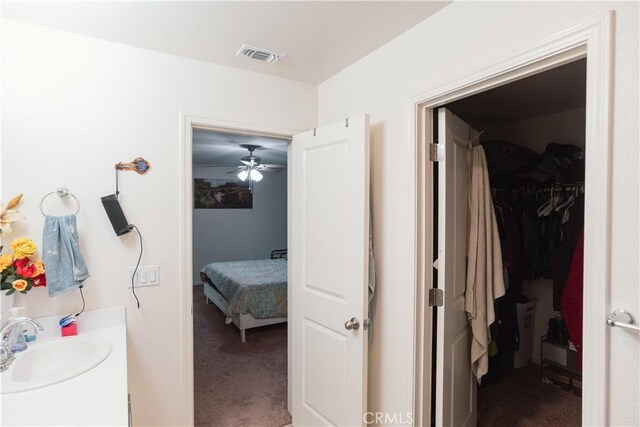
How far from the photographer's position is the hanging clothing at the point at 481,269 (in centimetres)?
196

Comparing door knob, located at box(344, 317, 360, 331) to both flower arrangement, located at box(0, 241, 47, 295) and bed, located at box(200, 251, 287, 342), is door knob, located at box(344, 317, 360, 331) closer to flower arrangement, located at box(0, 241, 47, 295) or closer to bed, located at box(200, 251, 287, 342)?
flower arrangement, located at box(0, 241, 47, 295)

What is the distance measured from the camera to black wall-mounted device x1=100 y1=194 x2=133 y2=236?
5.83 ft

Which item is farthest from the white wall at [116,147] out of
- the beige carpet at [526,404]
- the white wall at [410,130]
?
the beige carpet at [526,404]

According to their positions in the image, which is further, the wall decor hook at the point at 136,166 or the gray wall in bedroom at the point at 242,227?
the gray wall in bedroom at the point at 242,227

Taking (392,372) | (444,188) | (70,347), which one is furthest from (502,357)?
(70,347)

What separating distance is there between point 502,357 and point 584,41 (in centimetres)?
280

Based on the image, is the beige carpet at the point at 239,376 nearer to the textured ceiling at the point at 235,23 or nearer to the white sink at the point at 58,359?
the white sink at the point at 58,359

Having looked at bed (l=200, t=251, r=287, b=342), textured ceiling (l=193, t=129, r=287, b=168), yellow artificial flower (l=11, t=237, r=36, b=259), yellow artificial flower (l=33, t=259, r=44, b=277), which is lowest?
bed (l=200, t=251, r=287, b=342)

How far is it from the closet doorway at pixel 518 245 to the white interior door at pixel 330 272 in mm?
434

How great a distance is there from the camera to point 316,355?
83.7 inches

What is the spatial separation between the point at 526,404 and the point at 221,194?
572cm

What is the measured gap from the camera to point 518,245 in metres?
2.93

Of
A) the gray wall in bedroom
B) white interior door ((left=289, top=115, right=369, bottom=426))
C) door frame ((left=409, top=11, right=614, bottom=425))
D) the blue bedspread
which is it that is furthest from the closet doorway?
the gray wall in bedroom

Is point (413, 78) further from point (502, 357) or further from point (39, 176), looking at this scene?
point (502, 357)
